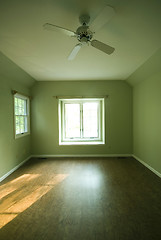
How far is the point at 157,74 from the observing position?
284cm

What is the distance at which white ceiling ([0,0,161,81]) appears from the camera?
134 centimetres

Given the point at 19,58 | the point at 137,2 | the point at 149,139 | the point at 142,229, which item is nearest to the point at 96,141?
the point at 149,139

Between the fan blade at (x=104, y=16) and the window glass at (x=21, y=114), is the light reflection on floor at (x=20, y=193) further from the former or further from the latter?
the fan blade at (x=104, y=16)

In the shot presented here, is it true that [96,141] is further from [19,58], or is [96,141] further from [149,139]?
[19,58]

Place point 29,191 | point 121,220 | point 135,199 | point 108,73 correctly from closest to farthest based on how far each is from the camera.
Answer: point 121,220, point 135,199, point 29,191, point 108,73

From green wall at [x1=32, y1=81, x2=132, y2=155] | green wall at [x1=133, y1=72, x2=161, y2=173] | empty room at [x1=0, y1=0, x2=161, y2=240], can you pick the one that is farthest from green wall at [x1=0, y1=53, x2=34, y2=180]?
green wall at [x1=133, y1=72, x2=161, y2=173]

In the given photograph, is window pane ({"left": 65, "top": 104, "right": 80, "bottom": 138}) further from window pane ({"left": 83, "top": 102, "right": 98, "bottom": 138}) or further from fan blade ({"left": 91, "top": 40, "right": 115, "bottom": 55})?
fan blade ({"left": 91, "top": 40, "right": 115, "bottom": 55})

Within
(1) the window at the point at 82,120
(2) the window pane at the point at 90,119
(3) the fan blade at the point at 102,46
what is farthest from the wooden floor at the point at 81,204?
(3) the fan blade at the point at 102,46

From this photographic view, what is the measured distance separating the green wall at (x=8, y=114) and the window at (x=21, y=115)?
206 mm

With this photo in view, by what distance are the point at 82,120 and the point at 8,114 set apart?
2.30 meters

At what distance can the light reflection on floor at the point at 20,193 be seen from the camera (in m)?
1.82

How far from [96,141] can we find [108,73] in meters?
2.27

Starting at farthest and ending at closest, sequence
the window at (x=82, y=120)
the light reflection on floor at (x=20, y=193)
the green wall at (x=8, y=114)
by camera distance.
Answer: the window at (x=82, y=120) < the green wall at (x=8, y=114) < the light reflection on floor at (x=20, y=193)

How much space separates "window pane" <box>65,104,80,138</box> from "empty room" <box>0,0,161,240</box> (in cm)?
4
